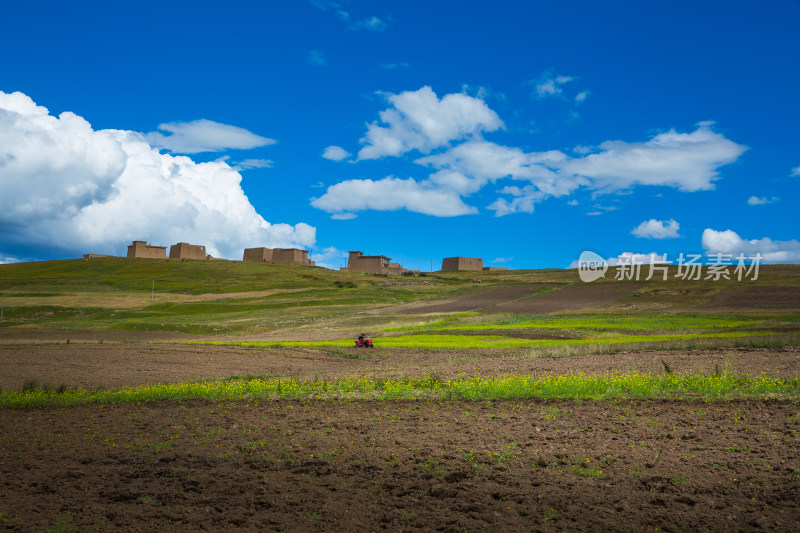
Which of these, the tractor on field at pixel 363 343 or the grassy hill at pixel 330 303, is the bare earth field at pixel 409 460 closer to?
the tractor on field at pixel 363 343

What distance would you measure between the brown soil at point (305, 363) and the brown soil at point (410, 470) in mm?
8480

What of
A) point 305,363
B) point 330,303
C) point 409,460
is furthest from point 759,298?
point 409,460

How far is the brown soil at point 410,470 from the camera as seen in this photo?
353 inches

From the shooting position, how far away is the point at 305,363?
107 ft

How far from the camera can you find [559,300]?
290 feet

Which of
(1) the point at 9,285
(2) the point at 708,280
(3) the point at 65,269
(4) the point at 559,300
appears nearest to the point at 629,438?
(4) the point at 559,300

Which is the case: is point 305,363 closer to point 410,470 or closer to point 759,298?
point 410,470

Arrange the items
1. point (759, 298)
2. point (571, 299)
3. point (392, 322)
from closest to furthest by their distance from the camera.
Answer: point (392, 322)
point (759, 298)
point (571, 299)

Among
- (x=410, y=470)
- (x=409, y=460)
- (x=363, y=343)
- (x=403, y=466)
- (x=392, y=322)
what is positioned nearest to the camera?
(x=410, y=470)

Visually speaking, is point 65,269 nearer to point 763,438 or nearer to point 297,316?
point 297,316

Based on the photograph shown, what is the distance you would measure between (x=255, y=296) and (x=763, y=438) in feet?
331

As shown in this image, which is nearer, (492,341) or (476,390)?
(476,390)

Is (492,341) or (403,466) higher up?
(403,466)

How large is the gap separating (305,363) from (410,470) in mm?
22341
